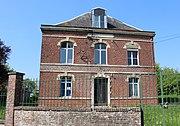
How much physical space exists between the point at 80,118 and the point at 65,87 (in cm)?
1002

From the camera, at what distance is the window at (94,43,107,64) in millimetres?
18031

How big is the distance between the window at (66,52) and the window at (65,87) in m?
1.81

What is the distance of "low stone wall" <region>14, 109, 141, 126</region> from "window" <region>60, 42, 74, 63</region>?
34.2 ft

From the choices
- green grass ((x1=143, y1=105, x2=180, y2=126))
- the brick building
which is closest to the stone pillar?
green grass ((x1=143, y1=105, x2=180, y2=126))

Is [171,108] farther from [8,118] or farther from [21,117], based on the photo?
[8,118]

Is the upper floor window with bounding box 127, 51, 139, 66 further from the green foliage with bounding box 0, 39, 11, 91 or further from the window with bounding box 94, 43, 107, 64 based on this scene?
the green foliage with bounding box 0, 39, 11, 91

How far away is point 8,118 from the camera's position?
7562mm

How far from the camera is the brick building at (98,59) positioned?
16.9 meters

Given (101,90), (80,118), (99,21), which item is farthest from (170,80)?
(99,21)

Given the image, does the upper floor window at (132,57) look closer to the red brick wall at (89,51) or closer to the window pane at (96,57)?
the red brick wall at (89,51)

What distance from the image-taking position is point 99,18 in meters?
19.6

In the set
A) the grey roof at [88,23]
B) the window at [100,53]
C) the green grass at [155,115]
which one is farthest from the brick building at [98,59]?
the green grass at [155,115]

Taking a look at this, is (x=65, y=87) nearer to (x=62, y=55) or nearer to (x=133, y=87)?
(x=62, y=55)

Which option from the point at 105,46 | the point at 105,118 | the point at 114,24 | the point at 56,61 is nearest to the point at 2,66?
the point at 56,61
